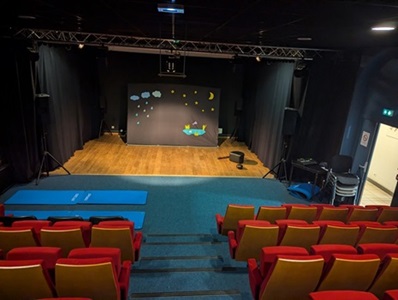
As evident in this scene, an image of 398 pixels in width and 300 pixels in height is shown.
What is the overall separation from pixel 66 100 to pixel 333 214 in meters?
7.91

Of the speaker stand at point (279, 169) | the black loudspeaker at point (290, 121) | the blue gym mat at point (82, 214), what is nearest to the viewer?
the blue gym mat at point (82, 214)

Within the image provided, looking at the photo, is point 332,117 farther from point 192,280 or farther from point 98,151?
point 98,151

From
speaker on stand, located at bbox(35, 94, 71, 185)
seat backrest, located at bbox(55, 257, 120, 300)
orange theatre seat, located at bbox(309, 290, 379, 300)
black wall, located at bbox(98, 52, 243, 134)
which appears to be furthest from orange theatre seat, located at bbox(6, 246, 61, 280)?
black wall, located at bbox(98, 52, 243, 134)

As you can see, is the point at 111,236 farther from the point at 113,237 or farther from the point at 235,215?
the point at 235,215

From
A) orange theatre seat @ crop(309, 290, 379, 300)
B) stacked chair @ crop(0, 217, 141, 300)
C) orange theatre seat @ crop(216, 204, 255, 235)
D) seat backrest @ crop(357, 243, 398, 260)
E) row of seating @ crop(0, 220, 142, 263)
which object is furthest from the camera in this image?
orange theatre seat @ crop(216, 204, 255, 235)

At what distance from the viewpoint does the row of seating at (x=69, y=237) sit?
11.0 feet

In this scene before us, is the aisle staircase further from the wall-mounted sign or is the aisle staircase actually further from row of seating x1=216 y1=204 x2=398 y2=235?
the wall-mounted sign

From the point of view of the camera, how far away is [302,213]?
4.68 meters

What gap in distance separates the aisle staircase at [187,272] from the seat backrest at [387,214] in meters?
2.50

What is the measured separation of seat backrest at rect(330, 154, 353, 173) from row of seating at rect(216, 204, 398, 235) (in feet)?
6.73

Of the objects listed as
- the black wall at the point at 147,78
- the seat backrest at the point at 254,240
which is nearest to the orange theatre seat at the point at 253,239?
the seat backrest at the point at 254,240

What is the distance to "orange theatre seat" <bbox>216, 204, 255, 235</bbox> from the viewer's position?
4523 mm

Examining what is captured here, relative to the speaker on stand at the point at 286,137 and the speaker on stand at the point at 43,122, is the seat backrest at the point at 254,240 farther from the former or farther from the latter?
the speaker on stand at the point at 43,122

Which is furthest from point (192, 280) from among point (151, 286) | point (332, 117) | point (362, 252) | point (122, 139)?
point (122, 139)
